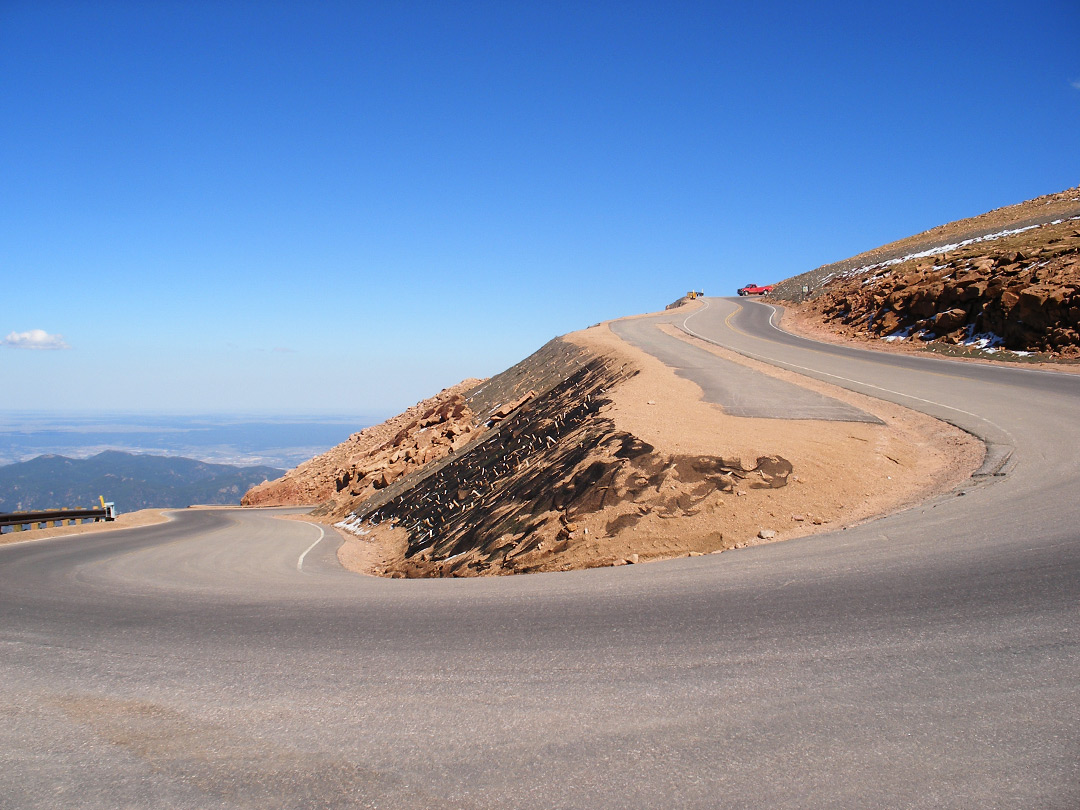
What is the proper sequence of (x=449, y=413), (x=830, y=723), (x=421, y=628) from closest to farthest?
(x=830, y=723)
(x=421, y=628)
(x=449, y=413)

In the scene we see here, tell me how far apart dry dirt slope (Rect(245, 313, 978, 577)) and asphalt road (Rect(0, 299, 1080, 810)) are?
1298 mm

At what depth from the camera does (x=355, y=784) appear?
3203 mm

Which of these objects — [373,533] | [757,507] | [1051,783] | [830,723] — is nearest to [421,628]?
[830,723]

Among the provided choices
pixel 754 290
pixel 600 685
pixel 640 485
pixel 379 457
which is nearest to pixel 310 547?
pixel 640 485

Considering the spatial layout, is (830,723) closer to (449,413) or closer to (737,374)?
(737,374)

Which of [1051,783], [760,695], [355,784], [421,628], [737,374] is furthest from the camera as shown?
[737,374]

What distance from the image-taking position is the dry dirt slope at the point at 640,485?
8672 mm

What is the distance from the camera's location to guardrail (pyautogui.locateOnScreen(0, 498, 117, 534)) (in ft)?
61.3

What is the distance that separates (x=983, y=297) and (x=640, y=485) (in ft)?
78.4

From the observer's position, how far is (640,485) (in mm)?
9648

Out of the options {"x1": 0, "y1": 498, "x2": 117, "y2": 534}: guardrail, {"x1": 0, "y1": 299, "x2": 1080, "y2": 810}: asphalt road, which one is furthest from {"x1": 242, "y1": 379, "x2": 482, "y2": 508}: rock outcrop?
{"x1": 0, "y1": 299, "x2": 1080, "y2": 810}: asphalt road

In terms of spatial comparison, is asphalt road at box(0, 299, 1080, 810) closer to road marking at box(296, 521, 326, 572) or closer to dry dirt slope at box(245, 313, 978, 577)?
dry dirt slope at box(245, 313, 978, 577)

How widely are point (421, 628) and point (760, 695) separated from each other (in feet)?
9.56

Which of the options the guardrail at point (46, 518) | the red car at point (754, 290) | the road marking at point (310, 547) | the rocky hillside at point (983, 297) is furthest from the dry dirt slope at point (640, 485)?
the red car at point (754, 290)
